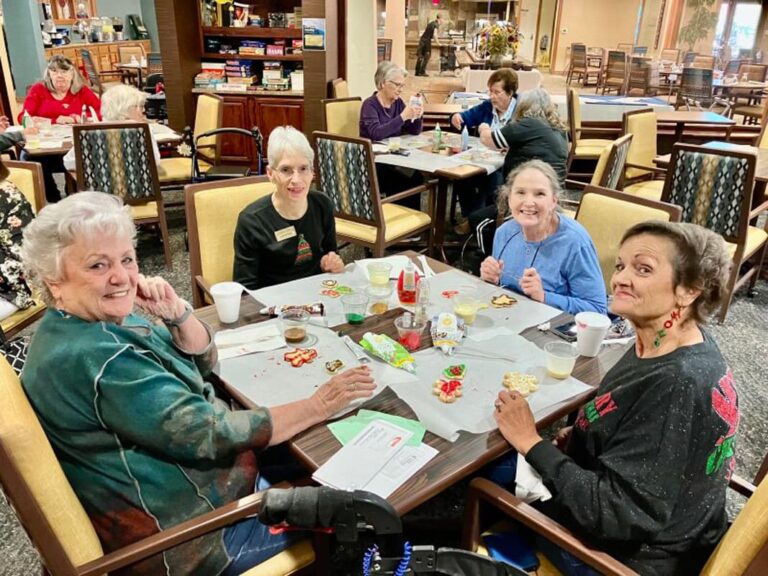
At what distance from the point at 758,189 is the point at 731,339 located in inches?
51.5

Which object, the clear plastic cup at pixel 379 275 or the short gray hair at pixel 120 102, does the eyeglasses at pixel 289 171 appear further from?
the short gray hair at pixel 120 102

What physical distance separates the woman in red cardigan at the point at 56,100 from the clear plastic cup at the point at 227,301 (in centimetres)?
370

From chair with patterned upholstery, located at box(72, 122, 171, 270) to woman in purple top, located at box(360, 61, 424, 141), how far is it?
5.62 feet

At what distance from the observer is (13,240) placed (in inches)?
97.0

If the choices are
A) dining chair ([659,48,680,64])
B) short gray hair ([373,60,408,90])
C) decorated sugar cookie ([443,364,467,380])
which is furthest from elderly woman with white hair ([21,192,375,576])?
dining chair ([659,48,680,64])

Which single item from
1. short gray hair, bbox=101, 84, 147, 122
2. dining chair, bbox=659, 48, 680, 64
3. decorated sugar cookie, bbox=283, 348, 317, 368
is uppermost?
dining chair, bbox=659, 48, 680, 64

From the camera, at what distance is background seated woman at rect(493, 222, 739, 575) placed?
1136 millimetres

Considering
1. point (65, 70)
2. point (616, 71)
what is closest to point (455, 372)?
point (65, 70)

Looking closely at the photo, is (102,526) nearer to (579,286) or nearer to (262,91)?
(579,286)

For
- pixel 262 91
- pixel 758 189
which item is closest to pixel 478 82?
pixel 262 91

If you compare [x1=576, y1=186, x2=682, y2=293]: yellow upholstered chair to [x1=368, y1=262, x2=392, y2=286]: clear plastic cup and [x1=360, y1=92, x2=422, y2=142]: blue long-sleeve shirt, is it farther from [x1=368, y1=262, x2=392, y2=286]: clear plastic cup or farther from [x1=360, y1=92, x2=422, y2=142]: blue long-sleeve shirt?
[x1=360, y1=92, x2=422, y2=142]: blue long-sleeve shirt

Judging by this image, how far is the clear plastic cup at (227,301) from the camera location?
5.84 ft

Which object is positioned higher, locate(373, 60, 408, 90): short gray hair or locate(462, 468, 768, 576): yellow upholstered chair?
locate(373, 60, 408, 90): short gray hair

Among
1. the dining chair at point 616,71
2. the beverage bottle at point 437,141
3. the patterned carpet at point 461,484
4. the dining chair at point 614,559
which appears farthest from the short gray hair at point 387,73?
the dining chair at point 616,71
